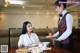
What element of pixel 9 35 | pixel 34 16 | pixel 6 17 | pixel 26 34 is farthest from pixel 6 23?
pixel 26 34

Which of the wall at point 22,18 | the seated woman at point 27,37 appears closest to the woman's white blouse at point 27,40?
the seated woman at point 27,37

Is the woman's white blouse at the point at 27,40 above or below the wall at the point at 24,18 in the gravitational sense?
below

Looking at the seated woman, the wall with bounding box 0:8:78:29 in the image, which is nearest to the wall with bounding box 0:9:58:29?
the wall with bounding box 0:8:78:29

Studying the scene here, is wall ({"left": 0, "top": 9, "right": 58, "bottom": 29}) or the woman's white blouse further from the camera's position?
wall ({"left": 0, "top": 9, "right": 58, "bottom": 29})

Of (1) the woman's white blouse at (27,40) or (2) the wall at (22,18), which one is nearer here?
(1) the woman's white blouse at (27,40)

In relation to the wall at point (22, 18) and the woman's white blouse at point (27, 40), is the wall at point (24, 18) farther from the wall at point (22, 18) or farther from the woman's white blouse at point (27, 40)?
the woman's white blouse at point (27, 40)

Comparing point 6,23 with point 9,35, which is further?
point 6,23

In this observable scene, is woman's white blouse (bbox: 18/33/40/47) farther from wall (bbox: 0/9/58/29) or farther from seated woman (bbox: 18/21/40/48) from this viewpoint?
wall (bbox: 0/9/58/29)

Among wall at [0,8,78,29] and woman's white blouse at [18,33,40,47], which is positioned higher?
wall at [0,8,78,29]

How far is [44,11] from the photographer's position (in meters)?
10.3

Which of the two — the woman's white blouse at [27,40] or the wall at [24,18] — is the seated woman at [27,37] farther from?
the wall at [24,18]

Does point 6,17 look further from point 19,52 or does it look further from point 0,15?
point 19,52

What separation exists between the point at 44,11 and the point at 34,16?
765mm

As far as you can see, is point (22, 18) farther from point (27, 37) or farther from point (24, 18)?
point (27, 37)
